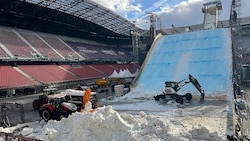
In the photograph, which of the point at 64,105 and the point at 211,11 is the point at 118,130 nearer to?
the point at 64,105

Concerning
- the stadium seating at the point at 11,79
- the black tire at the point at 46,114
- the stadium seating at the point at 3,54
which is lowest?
the black tire at the point at 46,114

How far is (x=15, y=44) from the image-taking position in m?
36.6

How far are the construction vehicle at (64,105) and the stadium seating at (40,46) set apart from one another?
26.5 m

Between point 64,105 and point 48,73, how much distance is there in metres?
23.5

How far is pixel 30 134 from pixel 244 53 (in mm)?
51161

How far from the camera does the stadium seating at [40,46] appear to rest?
4006cm

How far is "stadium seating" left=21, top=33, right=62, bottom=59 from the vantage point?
1577 inches

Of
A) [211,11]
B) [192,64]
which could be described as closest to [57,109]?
[192,64]

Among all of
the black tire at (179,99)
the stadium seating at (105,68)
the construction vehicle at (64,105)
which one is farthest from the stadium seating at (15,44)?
the black tire at (179,99)

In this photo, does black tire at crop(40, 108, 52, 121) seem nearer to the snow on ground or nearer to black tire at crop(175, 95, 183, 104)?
the snow on ground

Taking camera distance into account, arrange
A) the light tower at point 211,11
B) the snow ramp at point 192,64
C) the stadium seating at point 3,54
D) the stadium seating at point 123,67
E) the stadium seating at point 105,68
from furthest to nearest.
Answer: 1. the stadium seating at point 123,67
2. the light tower at point 211,11
3. the stadium seating at point 105,68
4. the stadium seating at point 3,54
5. the snow ramp at point 192,64

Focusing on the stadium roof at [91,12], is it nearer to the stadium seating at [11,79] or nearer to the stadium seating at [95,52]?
the stadium seating at [95,52]

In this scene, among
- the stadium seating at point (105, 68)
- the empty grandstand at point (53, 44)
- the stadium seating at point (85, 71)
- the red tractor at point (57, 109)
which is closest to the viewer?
the red tractor at point (57, 109)

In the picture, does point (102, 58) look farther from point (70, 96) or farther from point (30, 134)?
point (30, 134)
